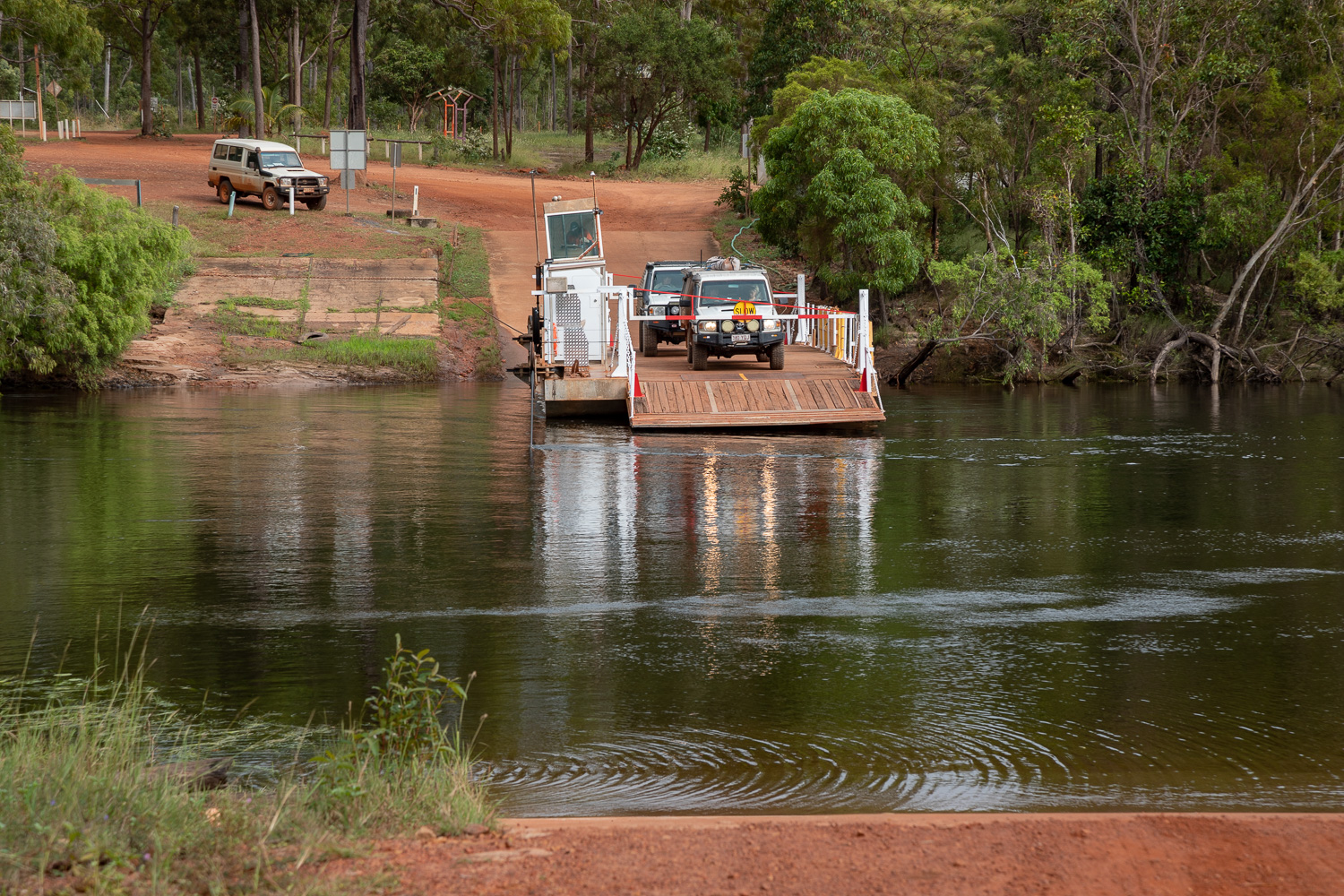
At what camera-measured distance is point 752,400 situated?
2312 cm

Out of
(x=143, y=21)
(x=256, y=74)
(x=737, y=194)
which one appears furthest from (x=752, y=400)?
(x=143, y=21)

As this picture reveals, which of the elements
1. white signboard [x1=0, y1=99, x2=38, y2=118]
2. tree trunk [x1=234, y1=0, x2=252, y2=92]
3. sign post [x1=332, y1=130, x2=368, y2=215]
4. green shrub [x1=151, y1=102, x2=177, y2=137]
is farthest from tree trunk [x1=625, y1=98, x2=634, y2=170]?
white signboard [x1=0, y1=99, x2=38, y2=118]

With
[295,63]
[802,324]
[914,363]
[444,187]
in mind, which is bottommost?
[914,363]

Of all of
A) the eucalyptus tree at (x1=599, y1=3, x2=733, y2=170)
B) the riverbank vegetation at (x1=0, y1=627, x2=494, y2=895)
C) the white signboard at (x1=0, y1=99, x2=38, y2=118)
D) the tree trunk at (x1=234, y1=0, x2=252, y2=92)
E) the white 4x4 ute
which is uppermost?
the tree trunk at (x1=234, y1=0, x2=252, y2=92)

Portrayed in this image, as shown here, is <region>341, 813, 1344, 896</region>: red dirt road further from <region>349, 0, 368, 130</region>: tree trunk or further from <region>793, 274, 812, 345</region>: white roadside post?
<region>349, 0, 368, 130</region>: tree trunk

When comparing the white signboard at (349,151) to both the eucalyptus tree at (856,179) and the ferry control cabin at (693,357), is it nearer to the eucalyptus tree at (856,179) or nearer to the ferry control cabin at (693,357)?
the eucalyptus tree at (856,179)

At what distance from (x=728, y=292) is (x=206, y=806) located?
20270 mm

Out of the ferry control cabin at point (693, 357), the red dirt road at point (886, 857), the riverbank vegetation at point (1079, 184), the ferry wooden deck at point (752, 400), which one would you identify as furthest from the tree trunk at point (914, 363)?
the red dirt road at point (886, 857)

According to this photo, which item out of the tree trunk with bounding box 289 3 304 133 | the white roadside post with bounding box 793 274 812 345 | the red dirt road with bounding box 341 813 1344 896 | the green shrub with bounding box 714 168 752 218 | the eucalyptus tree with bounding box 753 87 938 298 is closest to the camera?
the red dirt road with bounding box 341 813 1344 896

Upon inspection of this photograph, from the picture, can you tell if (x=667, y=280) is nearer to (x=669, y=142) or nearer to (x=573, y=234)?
(x=573, y=234)

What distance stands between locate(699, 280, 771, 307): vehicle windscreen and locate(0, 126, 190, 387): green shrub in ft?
45.7

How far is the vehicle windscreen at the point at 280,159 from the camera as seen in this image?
42672mm

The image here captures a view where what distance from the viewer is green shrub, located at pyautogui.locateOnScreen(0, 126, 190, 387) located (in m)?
27.5

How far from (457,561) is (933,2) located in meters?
34.8
